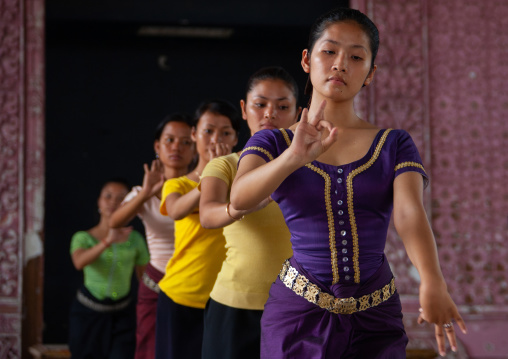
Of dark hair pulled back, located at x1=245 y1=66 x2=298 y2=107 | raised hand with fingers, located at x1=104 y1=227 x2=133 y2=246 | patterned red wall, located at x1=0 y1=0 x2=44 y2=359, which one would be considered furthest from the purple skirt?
patterned red wall, located at x1=0 y1=0 x2=44 y2=359

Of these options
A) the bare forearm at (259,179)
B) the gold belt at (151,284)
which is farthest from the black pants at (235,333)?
the gold belt at (151,284)

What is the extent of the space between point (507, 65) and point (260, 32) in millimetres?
1720

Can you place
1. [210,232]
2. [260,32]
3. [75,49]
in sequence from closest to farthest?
[210,232] < [260,32] < [75,49]

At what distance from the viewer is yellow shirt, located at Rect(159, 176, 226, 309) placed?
2.35 metres

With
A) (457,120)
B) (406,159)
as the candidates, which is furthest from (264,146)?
(457,120)

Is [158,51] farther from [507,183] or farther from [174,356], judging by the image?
[174,356]

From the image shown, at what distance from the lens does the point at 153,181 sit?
303 cm

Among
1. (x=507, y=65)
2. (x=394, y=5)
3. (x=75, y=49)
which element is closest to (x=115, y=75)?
(x=75, y=49)

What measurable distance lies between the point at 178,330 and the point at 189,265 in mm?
262

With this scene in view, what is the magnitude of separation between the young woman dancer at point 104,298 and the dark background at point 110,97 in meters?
1.53

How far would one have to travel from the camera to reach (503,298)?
423cm

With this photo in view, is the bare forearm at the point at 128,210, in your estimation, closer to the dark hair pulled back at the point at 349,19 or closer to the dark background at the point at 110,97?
the dark hair pulled back at the point at 349,19

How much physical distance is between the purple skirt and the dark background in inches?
152

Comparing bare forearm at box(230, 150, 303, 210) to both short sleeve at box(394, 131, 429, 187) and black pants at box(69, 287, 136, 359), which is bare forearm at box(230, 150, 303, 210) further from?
black pants at box(69, 287, 136, 359)
